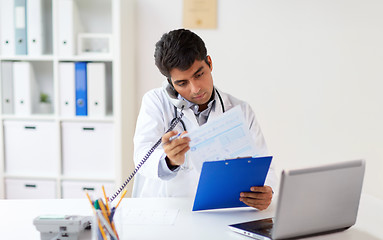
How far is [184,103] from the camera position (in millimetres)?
1850

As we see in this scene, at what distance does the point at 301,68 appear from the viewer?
297 centimetres

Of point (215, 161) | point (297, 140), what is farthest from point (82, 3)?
point (215, 161)

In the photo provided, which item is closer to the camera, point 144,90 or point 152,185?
point 152,185

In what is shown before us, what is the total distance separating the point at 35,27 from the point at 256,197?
1.93 metres

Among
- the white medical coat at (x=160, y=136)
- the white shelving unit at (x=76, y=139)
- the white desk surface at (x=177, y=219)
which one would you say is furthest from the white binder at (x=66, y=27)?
the white desk surface at (x=177, y=219)

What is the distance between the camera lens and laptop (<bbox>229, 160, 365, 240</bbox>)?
1179mm

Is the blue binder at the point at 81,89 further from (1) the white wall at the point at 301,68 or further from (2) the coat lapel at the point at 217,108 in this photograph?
(2) the coat lapel at the point at 217,108

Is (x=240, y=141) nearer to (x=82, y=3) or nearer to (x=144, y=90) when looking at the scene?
(x=144, y=90)

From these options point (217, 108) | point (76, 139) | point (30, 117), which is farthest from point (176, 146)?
point (30, 117)

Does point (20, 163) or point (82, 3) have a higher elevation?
point (82, 3)

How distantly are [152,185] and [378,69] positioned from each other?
6.05 feet

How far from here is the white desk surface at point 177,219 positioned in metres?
1.33

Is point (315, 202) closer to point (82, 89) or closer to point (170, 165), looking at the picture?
point (170, 165)

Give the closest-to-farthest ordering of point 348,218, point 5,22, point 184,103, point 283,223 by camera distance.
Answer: point 283,223
point 348,218
point 184,103
point 5,22
